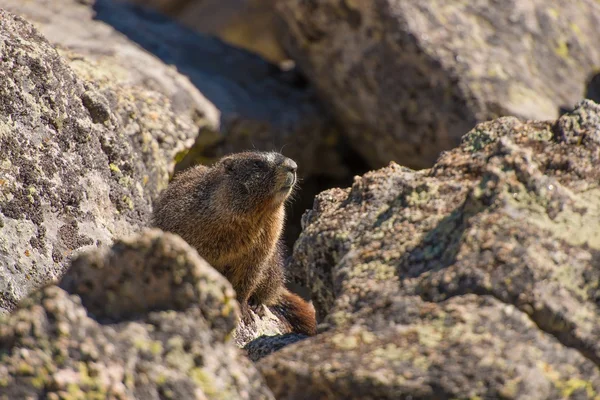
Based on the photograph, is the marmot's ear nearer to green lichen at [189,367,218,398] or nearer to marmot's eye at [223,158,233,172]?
marmot's eye at [223,158,233,172]

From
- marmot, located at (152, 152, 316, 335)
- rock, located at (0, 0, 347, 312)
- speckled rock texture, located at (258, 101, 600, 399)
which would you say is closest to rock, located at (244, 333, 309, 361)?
speckled rock texture, located at (258, 101, 600, 399)

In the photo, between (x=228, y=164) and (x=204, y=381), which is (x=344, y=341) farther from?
(x=228, y=164)

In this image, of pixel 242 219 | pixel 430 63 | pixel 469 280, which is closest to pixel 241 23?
pixel 430 63

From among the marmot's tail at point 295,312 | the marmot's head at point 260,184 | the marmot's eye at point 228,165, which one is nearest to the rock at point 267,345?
the marmot's tail at point 295,312

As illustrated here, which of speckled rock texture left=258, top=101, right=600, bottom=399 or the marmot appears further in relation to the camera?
the marmot

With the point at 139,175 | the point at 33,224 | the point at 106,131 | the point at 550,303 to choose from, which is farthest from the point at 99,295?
the point at 139,175

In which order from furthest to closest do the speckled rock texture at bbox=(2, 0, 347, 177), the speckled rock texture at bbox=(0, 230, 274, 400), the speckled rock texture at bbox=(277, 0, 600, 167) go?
the speckled rock texture at bbox=(277, 0, 600, 167), the speckled rock texture at bbox=(2, 0, 347, 177), the speckled rock texture at bbox=(0, 230, 274, 400)
